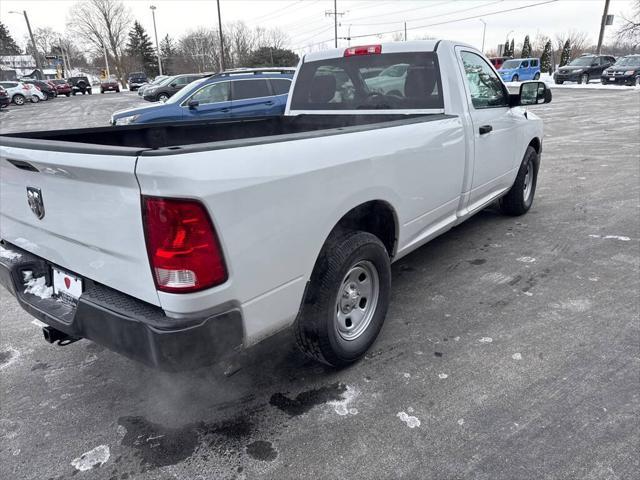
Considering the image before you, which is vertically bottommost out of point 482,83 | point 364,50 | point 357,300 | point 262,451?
point 262,451

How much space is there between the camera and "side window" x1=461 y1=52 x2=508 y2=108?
3.91 meters

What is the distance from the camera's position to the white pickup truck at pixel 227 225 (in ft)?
5.79

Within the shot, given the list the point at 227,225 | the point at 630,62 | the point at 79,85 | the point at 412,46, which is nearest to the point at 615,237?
the point at 412,46

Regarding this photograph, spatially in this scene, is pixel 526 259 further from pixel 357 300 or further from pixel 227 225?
pixel 227 225

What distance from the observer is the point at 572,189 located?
6746mm

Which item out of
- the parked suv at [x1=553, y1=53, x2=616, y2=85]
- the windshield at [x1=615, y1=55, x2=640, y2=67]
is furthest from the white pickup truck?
the parked suv at [x1=553, y1=53, x2=616, y2=85]

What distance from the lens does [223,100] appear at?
35.9 feet

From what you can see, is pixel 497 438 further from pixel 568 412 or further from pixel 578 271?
pixel 578 271

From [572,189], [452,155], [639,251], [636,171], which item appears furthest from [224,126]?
[636,171]

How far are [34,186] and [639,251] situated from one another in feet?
16.7

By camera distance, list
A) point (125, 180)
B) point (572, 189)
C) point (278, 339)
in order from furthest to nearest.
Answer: point (572, 189) → point (278, 339) → point (125, 180)

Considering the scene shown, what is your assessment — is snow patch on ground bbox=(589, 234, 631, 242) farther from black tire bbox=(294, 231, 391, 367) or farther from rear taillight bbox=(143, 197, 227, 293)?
rear taillight bbox=(143, 197, 227, 293)

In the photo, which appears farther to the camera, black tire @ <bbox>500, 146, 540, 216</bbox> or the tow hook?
black tire @ <bbox>500, 146, 540, 216</bbox>

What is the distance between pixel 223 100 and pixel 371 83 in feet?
25.1
